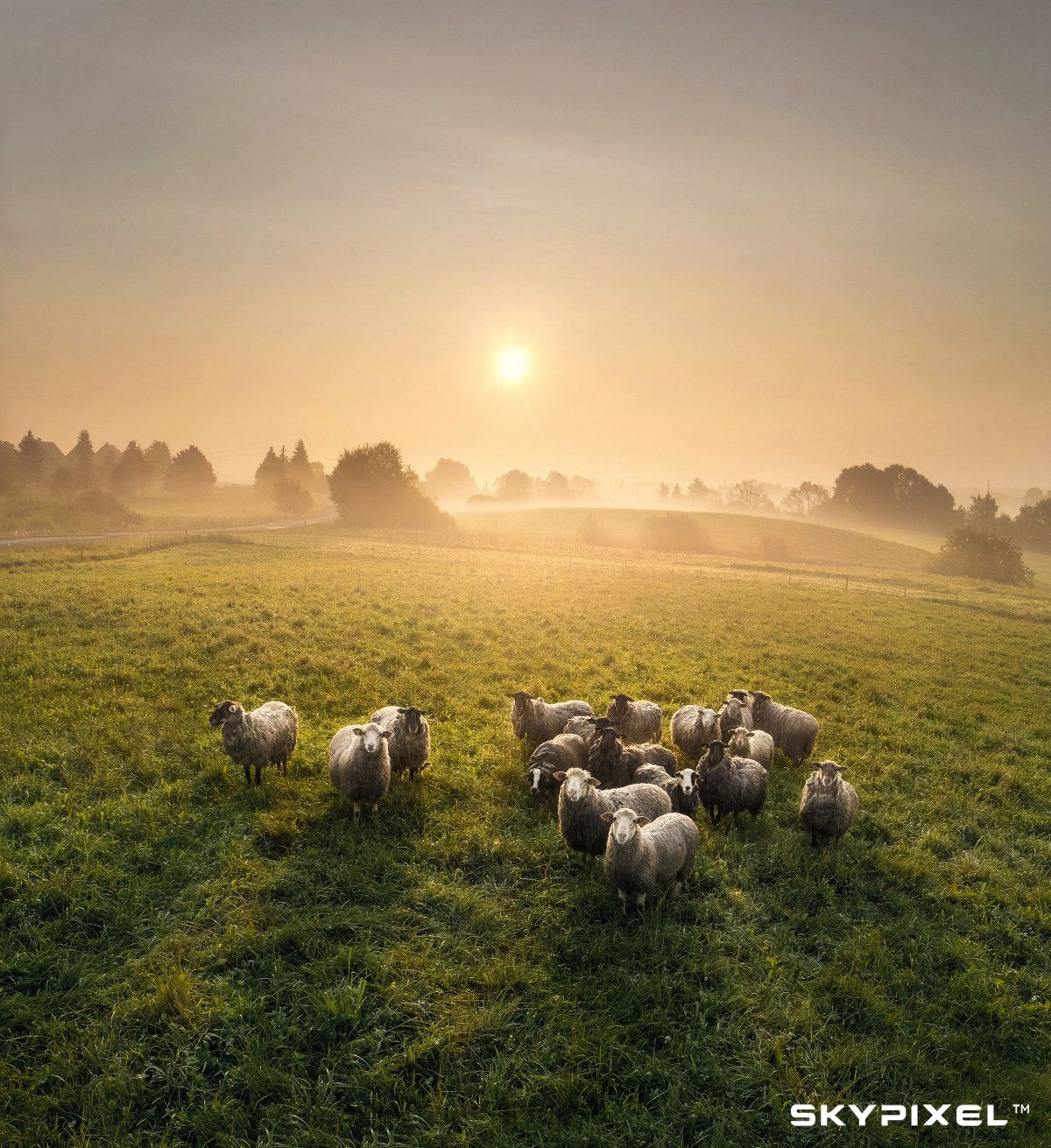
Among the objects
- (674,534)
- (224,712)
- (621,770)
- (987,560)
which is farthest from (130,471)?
(987,560)

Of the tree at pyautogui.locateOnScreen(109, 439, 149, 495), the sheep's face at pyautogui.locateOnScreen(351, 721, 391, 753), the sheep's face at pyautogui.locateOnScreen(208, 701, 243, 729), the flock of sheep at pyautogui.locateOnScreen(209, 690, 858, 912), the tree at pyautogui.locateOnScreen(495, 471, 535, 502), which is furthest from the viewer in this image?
the tree at pyautogui.locateOnScreen(495, 471, 535, 502)

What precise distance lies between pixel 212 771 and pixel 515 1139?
282 inches

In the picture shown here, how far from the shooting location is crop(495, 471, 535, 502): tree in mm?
185375

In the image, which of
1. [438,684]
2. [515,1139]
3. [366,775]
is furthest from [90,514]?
[515,1139]

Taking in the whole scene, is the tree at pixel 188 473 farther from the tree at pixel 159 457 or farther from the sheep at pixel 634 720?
the sheep at pixel 634 720

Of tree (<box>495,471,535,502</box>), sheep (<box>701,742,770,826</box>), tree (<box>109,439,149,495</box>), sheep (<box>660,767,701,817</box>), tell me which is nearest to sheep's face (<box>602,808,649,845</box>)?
sheep (<box>660,767,701,817</box>)

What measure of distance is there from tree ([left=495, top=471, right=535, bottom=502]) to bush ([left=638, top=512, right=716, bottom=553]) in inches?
4245

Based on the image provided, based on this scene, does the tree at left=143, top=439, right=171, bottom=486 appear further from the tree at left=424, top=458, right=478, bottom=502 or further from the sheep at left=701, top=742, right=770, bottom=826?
the sheep at left=701, top=742, right=770, bottom=826

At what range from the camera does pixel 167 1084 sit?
478cm

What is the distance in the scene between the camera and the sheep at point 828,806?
8.22 m

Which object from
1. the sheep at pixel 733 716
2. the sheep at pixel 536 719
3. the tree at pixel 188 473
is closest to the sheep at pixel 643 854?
the sheep at pixel 536 719

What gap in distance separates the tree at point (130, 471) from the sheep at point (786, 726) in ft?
390

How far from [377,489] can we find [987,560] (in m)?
74.0

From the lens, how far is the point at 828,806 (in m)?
8.23
